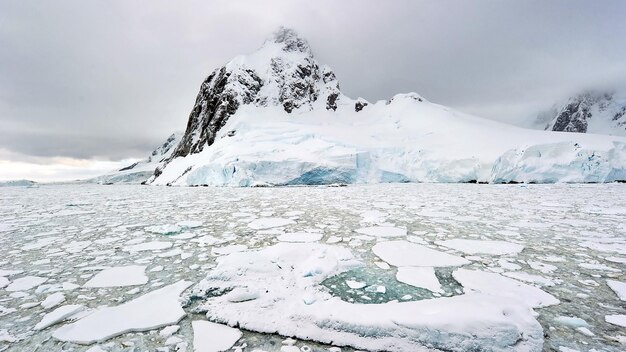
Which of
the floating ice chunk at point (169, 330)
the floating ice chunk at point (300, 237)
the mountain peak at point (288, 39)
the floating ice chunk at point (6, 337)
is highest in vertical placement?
the mountain peak at point (288, 39)

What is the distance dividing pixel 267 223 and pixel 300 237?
53.4 inches

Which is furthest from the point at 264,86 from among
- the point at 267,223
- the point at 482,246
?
the point at 482,246

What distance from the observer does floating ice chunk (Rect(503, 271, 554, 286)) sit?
7.68 feet

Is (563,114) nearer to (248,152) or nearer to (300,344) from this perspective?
(248,152)

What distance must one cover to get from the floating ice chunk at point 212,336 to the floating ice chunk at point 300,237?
205cm

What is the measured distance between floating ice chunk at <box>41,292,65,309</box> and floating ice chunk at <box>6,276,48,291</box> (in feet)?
1.28

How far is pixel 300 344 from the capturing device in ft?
5.19

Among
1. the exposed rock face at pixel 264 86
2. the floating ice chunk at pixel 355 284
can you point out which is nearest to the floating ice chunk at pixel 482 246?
the floating ice chunk at pixel 355 284

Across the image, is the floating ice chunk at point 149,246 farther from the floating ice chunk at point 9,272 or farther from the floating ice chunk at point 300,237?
the floating ice chunk at point 300,237

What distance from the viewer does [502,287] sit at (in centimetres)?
223

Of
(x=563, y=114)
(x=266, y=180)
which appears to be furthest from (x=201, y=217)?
(x=563, y=114)

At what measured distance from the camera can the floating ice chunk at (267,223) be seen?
484 cm

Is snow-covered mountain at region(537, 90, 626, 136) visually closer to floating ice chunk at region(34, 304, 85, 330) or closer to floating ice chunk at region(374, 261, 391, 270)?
floating ice chunk at region(374, 261, 391, 270)

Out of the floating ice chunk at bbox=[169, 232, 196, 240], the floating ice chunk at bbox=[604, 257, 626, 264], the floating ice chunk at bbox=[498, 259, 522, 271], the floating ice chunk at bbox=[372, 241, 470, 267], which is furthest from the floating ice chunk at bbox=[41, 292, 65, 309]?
the floating ice chunk at bbox=[604, 257, 626, 264]
